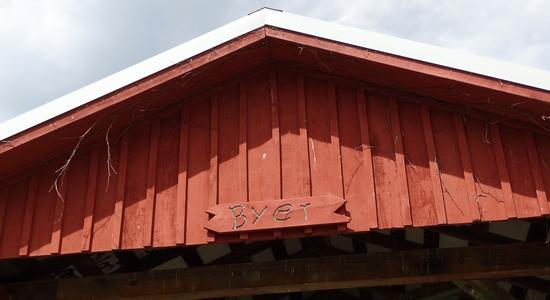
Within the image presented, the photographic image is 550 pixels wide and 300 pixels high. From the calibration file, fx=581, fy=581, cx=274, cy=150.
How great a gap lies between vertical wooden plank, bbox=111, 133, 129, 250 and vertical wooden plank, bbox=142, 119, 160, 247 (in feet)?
0.77

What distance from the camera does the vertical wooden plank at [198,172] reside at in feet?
17.5

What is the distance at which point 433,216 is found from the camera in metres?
5.12

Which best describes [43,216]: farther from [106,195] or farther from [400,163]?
[400,163]

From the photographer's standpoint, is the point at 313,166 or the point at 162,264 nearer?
the point at 313,166

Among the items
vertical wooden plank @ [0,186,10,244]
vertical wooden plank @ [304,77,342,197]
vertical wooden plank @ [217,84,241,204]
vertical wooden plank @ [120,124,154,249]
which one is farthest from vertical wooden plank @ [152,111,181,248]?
vertical wooden plank @ [0,186,10,244]

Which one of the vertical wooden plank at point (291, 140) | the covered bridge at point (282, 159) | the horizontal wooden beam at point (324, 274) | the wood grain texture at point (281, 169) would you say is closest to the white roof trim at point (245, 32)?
the covered bridge at point (282, 159)

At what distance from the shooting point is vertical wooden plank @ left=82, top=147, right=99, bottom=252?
17.9 feet

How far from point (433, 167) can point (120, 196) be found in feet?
9.69

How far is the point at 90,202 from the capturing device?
5.60 meters

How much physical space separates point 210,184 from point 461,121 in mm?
2451

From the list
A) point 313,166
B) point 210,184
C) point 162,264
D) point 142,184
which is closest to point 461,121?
point 313,166

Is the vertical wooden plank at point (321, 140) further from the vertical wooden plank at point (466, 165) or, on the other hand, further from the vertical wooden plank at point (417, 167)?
the vertical wooden plank at point (466, 165)

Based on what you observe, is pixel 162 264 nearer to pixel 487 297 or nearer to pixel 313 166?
pixel 313 166

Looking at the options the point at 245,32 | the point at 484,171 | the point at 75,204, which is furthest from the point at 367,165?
the point at 75,204
